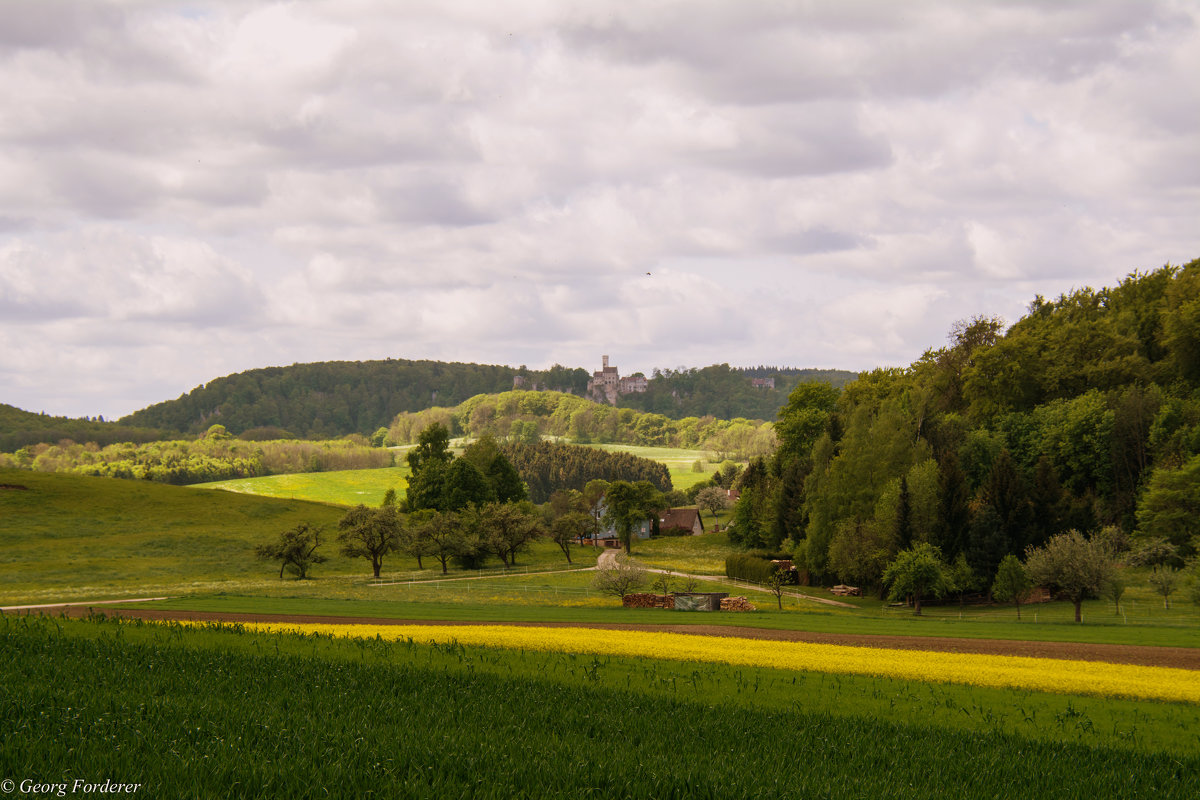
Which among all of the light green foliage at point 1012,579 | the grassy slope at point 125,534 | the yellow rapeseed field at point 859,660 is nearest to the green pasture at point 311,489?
the grassy slope at point 125,534

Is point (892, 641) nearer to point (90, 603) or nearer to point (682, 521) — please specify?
point (90, 603)

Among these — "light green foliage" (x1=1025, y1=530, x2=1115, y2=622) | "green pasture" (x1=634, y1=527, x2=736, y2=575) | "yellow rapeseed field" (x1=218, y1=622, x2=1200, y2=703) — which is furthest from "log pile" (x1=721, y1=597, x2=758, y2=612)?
"green pasture" (x1=634, y1=527, x2=736, y2=575)

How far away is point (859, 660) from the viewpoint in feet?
92.8

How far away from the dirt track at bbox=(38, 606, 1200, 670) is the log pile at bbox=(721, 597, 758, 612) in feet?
40.7

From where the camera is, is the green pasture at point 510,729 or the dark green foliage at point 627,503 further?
the dark green foliage at point 627,503

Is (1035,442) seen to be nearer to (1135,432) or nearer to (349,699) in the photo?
(1135,432)

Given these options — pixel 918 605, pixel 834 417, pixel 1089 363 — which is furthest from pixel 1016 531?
pixel 1089 363

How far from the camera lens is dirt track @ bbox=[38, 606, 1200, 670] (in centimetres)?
3353

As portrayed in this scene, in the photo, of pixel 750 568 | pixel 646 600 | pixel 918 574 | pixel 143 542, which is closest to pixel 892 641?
pixel 646 600

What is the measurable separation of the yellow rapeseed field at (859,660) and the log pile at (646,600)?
72.7 feet

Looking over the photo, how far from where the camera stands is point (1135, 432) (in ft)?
257

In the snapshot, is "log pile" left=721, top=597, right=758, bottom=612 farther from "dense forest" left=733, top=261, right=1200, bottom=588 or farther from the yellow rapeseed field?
the yellow rapeseed field

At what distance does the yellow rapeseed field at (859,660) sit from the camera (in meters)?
24.6

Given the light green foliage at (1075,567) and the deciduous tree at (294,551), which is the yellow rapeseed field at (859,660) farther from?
the deciduous tree at (294,551)
